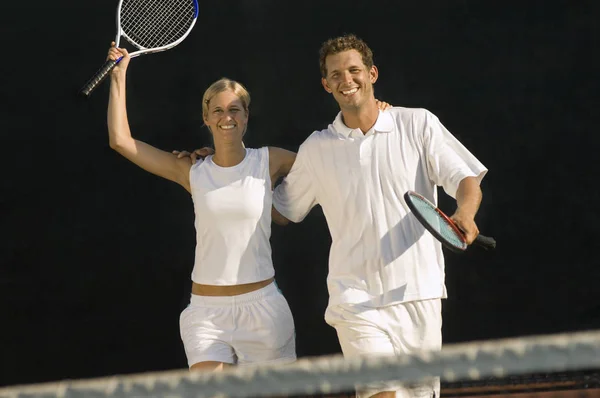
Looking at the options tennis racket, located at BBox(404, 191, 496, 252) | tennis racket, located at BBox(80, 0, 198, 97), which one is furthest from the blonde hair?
tennis racket, located at BBox(404, 191, 496, 252)

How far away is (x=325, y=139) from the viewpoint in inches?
140

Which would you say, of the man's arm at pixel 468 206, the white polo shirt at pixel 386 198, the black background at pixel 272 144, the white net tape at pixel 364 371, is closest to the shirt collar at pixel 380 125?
the white polo shirt at pixel 386 198

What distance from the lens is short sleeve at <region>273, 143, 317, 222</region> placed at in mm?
3617

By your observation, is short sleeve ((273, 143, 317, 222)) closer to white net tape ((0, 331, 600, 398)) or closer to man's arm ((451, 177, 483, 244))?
man's arm ((451, 177, 483, 244))

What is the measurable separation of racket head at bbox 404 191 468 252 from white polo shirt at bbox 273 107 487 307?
0.93ft

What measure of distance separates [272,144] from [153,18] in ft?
2.50

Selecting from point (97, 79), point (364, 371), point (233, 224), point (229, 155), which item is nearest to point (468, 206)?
point (233, 224)

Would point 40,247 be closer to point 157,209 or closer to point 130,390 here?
point 157,209

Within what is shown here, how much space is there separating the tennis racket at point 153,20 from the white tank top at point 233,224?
2.14 feet

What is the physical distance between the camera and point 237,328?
358 centimetres

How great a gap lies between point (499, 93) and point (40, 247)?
2.03 meters

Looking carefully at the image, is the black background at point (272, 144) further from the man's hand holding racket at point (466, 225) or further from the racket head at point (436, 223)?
the racket head at point (436, 223)

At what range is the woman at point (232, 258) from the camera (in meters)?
3.58

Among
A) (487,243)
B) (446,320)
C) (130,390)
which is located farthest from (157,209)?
(130,390)
